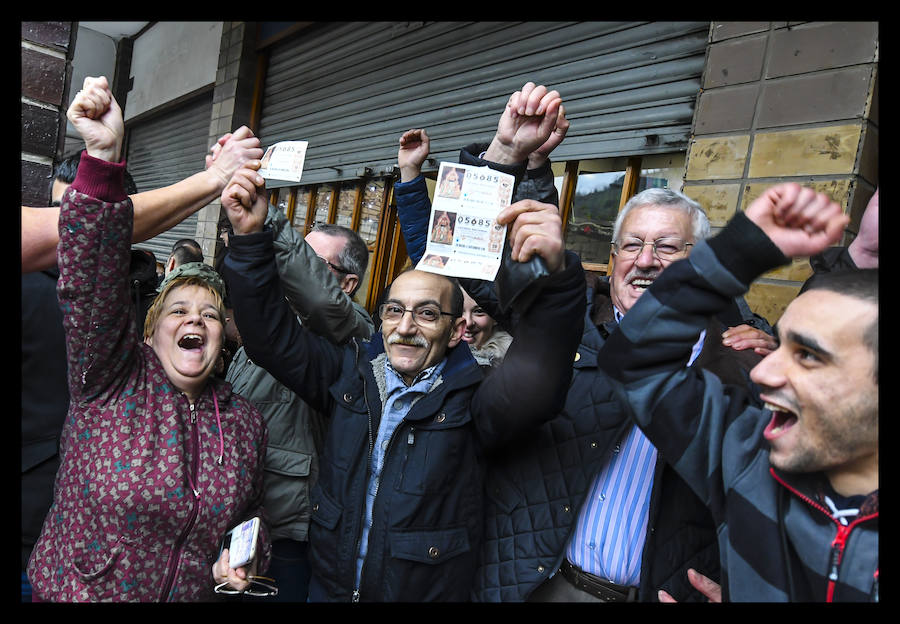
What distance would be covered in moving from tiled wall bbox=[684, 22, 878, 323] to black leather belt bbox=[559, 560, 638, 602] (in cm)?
188

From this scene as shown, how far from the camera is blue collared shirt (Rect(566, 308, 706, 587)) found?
183 centimetres

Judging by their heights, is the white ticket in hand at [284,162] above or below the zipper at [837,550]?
above

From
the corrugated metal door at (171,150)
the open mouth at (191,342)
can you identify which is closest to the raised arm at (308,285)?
the open mouth at (191,342)

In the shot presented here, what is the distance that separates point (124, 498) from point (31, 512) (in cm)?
60

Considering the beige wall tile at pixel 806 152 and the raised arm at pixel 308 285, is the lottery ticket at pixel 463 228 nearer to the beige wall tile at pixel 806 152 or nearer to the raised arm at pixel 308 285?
the raised arm at pixel 308 285

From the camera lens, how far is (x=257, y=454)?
2049 millimetres

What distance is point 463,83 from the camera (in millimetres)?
5398

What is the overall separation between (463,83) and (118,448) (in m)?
4.54

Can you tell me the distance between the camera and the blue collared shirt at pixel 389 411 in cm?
188

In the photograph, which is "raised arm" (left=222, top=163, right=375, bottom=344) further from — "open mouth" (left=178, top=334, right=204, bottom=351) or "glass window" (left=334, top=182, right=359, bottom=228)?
"glass window" (left=334, top=182, right=359, bottom=228)

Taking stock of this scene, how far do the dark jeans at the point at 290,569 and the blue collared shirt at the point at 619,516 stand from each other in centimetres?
100

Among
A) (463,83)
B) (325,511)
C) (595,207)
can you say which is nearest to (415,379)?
(325,511)
